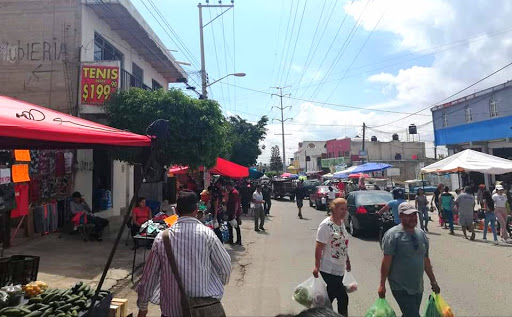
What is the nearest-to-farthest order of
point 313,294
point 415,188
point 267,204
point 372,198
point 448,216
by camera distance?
point 313,294, point 372,198, point 448,216, point 267,204, point 415,188

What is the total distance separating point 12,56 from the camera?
12.5 m

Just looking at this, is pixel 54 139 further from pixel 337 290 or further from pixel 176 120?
pixel 176 120

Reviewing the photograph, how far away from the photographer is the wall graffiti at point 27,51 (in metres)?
12.4

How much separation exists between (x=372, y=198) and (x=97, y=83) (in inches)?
382

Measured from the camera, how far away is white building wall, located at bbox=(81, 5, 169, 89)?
12.5 m

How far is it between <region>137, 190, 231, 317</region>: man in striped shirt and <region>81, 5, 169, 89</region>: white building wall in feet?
37.8

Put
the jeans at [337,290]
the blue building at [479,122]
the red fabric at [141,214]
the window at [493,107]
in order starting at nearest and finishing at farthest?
the jeans at [337,290] → the red fabric at [141,214] → the blue building at [479,122] → the window at [493,107]

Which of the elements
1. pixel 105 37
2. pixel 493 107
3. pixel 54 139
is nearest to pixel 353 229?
pixel 54 139

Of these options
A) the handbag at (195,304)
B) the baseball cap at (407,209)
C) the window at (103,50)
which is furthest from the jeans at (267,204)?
the handbag at (195,304)

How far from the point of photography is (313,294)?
3924 millimetres

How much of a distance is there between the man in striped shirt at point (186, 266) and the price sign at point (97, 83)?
393 inches

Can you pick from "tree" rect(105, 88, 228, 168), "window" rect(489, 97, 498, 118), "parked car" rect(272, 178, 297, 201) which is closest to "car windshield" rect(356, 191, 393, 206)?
"tree" rect(105, 88, 228, 168)

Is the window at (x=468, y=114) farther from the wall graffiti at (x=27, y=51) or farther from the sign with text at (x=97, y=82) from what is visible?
the wall graffiti at (x=27, y=51)

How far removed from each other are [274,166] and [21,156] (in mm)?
87195
